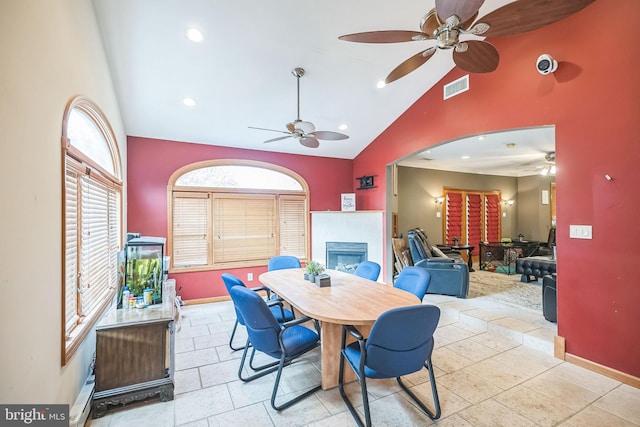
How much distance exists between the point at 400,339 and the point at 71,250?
2.45m

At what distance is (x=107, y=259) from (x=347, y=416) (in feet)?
9.66

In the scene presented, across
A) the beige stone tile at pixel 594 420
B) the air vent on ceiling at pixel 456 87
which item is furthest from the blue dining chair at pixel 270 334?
the air vent on ceiling at pixel 456 87

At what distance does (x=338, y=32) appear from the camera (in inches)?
122

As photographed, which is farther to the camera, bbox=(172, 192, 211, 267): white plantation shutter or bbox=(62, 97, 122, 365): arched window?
bbox=(172, 192, 211, 267): white plantation shutter

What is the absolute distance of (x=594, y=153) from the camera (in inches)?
104

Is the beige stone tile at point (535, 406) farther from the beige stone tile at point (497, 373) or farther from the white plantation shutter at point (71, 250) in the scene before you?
the white plantation shutter at point (71, 250)

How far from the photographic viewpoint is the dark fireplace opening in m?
5.50

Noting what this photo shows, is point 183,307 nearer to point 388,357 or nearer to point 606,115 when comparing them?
point 388,357

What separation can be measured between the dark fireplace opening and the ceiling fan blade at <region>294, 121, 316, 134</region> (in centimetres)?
281

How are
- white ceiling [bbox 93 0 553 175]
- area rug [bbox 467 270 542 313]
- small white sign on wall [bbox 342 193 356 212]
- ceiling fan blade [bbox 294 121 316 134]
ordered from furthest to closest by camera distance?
small white sign on wall [bbox 342 193 356 212], area rug [bbox 467 270 542 313], ceiling fan blade [bbox 294 121 316 134], white ceiling [bbox 93 0 553 175]

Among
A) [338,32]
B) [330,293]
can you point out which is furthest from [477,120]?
[330,293]

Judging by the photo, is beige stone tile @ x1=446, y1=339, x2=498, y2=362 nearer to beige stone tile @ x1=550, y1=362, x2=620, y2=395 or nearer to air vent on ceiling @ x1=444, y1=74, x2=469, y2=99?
beige stone tile @ x1=550, y1=362, x2=620, y2=395

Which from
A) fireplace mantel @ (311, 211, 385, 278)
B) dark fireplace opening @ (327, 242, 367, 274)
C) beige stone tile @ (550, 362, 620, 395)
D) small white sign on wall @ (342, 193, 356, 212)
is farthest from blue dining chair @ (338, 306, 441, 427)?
small white sign on wall @ (342, 193, 356, 212)

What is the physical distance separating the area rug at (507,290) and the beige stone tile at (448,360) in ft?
5.84
